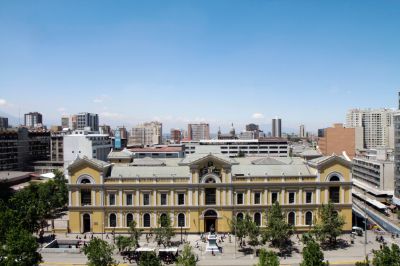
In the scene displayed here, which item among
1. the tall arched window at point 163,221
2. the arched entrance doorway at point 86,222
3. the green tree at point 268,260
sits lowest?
the arched entrance doorway at point 86,222

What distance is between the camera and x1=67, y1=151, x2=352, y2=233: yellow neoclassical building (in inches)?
2788

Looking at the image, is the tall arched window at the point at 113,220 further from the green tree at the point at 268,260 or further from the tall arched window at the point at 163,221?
the green tree at the point at 268,260

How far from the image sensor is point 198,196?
233 feet

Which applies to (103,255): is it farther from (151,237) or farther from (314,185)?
(314,185)

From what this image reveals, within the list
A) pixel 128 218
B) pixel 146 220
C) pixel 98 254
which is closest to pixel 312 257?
pixel 98 254

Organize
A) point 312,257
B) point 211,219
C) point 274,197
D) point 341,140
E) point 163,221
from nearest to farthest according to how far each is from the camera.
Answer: point 312,257
point 163,221
point 211,219
point 274,197
point 341,140

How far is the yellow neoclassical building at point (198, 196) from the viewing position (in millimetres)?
70812

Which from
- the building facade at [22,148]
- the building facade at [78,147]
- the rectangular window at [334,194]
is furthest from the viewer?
the building facade at [22,148]

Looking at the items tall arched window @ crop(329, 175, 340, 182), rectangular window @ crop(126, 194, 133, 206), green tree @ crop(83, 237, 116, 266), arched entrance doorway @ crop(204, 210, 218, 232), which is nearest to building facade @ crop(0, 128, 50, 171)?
rectangular window @ crop(126, 194, 133, 206)

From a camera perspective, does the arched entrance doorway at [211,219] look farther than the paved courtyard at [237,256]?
Yes

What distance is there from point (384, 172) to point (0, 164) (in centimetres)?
13053

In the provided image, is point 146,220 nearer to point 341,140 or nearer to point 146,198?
point 146,198

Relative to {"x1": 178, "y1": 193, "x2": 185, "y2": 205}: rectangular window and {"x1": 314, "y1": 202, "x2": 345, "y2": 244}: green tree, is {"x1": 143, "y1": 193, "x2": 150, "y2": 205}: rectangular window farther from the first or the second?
{"x1": 314, "y1": 202, "x2": 345, "y2": 244}: green tree

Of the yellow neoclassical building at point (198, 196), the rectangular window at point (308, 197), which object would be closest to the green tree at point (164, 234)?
the yellow neoclassical building at point (198, 196)
